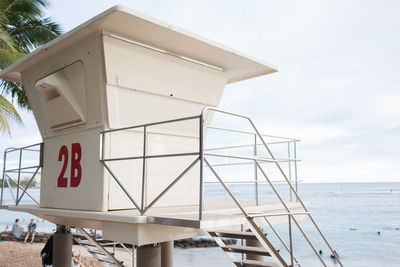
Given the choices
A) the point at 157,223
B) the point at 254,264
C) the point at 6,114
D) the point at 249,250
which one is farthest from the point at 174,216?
the point at 6,114

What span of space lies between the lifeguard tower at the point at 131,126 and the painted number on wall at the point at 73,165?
17mm

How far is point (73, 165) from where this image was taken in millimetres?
6293

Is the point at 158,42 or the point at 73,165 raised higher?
the point at 158,42

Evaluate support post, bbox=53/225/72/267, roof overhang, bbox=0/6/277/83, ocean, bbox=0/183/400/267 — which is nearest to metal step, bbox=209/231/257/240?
roof overhang, bbox=0/6/277/83

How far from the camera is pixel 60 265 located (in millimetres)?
8719

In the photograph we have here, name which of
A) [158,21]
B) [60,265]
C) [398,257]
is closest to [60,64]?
[158,21]

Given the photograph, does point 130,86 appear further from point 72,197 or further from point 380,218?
point 380,218

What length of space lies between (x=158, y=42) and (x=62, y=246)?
576 cm

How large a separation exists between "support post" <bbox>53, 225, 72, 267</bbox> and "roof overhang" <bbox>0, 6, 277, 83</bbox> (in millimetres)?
3961

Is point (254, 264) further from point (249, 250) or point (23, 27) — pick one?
point (23, 27)

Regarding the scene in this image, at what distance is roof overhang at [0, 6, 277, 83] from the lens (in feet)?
16.7

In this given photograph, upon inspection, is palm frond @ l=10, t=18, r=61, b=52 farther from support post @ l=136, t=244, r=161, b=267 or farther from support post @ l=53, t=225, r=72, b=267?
support post @ l=136, t=244, r=161, b=267

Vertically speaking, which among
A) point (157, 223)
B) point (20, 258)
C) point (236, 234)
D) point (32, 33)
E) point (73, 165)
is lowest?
point (20, 258)

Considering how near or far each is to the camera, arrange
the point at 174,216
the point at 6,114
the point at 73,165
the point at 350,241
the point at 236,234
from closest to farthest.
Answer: the point at 174,216, the point at 236,234, the point at 73,165, the point at 6,114, the point at 350,241
